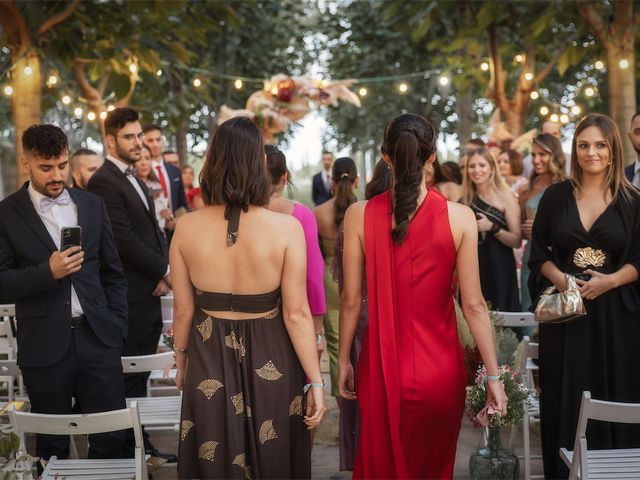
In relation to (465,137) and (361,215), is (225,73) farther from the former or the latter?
(361,215)

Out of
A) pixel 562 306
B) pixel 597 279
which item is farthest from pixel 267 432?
pixel 597 279

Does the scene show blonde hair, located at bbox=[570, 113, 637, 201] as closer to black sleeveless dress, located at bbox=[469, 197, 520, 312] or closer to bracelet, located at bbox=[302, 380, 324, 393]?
bracelet, located at bbox=[302, 380, 324, 393]

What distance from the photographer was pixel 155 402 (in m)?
4.85

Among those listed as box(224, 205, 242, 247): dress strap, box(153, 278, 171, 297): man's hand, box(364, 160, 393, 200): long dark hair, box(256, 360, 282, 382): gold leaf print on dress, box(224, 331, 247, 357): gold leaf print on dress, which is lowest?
box(256, 360, 282, 382): gold leaf print on dress

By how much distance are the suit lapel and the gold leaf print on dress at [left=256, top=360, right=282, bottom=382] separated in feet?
4.38

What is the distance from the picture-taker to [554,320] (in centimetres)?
419

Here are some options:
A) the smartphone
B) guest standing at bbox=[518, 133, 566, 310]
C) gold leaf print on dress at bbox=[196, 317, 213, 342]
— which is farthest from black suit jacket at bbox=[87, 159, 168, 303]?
guest standing at bbox=[518, 133, 566, 310]

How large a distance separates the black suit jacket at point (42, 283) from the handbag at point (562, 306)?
85.3 inches

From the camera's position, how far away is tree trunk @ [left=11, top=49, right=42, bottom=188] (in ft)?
27.3

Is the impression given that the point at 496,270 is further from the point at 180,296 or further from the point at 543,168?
the point at 180,296

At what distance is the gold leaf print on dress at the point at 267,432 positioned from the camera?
3.30 m

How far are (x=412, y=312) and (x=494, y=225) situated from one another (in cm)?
342

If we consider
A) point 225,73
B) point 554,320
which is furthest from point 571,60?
point 225,73

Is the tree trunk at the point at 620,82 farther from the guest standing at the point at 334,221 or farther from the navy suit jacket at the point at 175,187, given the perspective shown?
the navy suit jacket at the point at 175,187
